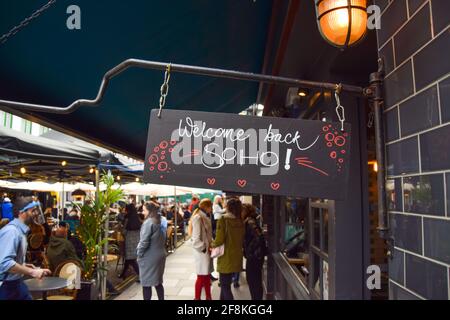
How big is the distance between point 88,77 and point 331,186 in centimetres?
353

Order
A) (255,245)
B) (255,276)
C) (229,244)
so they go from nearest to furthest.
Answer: (229,244) < (255,245) < (255,276)

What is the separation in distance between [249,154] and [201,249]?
4.11m

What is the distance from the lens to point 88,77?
4.27m

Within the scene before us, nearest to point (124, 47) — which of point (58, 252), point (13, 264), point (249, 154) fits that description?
point (249, 154)

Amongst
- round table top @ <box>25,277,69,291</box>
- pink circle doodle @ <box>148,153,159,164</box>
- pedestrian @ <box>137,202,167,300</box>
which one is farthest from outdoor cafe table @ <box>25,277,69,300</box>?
pink circle doodle @ <box>148,153,159,164</box>

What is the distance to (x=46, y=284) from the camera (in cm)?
450

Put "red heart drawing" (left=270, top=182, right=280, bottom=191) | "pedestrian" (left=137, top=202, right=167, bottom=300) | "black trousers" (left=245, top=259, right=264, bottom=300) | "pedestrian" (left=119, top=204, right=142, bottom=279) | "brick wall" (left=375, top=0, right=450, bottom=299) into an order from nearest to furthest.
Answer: "brick wall" (left=375, top=0, right=450, bottom=299)
"red heart drawing" (left=270, top=182, right=280, bottom=191)
"pedestrian" (left=137, top=202, right=167, bottom=300)
"black trousers" (left=245, top=259, right=264, bottom=300)
"pedestrian" (left=119, top=204, right=142, bottom=279)

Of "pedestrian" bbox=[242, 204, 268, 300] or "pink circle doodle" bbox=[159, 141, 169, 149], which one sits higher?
"pink circle doodle" bbox=[159, 141, 169, 149]

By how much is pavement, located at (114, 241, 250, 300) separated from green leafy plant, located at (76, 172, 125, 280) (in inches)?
49.1

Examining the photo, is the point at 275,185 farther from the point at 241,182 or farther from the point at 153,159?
the point at 153,159

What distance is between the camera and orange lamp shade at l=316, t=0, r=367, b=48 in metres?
1.89

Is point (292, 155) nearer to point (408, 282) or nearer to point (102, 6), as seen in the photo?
point (408, 282)

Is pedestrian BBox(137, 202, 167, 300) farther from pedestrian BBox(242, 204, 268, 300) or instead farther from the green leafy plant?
pedestrian BBox(242, 204, 268, 300)
